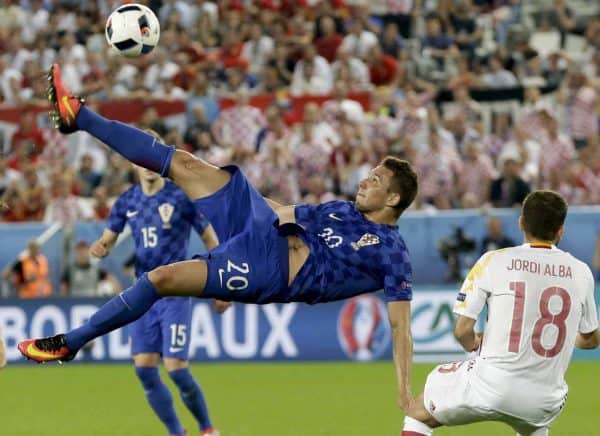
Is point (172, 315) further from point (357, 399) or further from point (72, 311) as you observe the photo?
point (72, 311)

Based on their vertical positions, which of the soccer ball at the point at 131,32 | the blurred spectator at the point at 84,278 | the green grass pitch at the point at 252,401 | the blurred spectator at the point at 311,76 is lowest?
the green grass pitch at the point at 252,401

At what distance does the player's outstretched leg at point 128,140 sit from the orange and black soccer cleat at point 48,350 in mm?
1155

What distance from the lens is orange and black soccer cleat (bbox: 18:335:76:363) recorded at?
793 cm

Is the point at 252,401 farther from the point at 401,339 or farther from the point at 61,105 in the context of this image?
the point at 61,105

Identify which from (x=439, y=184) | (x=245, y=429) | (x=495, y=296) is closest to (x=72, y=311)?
(x=439, y=184)

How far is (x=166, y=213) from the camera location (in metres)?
10.7

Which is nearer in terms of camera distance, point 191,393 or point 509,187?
point 191,393

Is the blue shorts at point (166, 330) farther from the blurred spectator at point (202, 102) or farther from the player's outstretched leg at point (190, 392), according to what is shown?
the blurred spectator at point (202, 102)

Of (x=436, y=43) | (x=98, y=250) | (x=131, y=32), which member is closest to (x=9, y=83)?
(x=436, y=43)

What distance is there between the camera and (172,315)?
1034cm

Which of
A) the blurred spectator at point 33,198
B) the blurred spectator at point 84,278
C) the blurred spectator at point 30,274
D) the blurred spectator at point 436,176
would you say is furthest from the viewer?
the blurred spectator at point 33,198

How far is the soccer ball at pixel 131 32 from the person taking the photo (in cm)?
927

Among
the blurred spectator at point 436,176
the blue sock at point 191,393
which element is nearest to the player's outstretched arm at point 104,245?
the blue sock at point 191,393

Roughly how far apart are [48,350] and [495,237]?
9771mm
